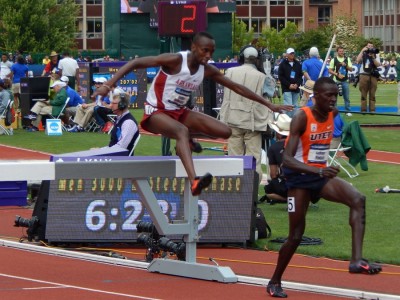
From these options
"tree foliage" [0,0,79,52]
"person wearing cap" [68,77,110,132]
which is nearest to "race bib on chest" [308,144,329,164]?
"person wearing cap" [68,77,110,132]

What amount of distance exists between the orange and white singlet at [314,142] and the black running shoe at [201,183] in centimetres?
88

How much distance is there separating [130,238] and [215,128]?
235 cm

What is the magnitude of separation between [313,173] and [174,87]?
1.87 m

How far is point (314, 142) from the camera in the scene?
9.80m

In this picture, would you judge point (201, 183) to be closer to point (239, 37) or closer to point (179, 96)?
point (179, 96)

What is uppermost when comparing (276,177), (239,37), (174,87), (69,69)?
(239,37)

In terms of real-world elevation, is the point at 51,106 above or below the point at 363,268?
above

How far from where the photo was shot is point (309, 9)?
11981cm

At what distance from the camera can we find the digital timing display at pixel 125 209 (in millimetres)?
12797

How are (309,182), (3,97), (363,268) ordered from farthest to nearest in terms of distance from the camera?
(3,97), (309,182), (363,268)

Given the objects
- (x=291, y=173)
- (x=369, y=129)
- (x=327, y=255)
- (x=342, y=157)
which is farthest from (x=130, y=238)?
(x=369, y=129)

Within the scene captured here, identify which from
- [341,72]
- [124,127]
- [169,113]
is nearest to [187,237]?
[169,113]

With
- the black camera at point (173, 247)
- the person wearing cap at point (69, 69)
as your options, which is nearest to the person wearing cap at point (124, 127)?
the black camera at point (173, 247)

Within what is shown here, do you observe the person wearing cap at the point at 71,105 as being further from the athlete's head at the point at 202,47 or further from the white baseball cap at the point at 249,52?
the athlete's head at the point at 202,47
